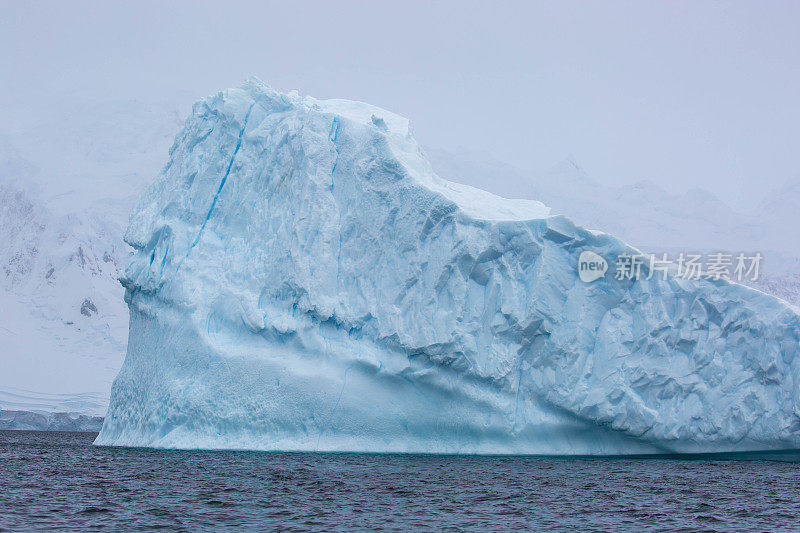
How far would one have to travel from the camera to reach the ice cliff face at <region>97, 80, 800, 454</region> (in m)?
18.2

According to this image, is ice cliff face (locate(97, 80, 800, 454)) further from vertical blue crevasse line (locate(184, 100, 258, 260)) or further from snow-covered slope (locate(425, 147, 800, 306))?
snow-covered slope (locate(425, 147, 800, 306))

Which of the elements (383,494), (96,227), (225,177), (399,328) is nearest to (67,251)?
(96,227)

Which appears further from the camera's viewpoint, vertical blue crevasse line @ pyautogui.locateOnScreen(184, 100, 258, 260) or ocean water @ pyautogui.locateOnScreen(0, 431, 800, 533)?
vertical blue crevasse line @ pyautogui.locateOnScreen(184, 100, 258, 260)

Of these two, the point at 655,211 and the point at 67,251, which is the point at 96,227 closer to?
the point at 67,251

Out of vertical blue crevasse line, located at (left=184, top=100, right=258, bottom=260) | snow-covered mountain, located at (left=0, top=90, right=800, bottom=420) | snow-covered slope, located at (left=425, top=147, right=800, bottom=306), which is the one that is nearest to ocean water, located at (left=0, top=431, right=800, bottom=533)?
vertical blue crevasse line, located at (left=184, top=100, right=258, bottom=260)

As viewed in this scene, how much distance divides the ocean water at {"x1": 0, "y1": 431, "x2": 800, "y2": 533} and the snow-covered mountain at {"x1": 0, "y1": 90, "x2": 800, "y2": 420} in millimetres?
27654

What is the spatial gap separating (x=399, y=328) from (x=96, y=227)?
39179 millimetres

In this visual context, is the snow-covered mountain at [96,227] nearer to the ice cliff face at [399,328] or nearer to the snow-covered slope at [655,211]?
the snow-covered slope at [655,211]

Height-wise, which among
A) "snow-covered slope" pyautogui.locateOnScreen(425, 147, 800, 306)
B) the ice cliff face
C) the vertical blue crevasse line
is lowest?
the ice cliff face

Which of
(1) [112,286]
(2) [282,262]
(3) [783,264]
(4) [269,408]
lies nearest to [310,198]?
(2) [282,262]

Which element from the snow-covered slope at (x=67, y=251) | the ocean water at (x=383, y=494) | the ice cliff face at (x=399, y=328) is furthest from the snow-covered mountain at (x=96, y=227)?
the ocean water at (x=383, y=494)

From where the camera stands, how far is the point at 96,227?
173 ft

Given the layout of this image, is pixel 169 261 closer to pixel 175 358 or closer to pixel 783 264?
pixel 175 358

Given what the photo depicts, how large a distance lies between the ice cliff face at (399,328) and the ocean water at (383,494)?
907 millimetres
